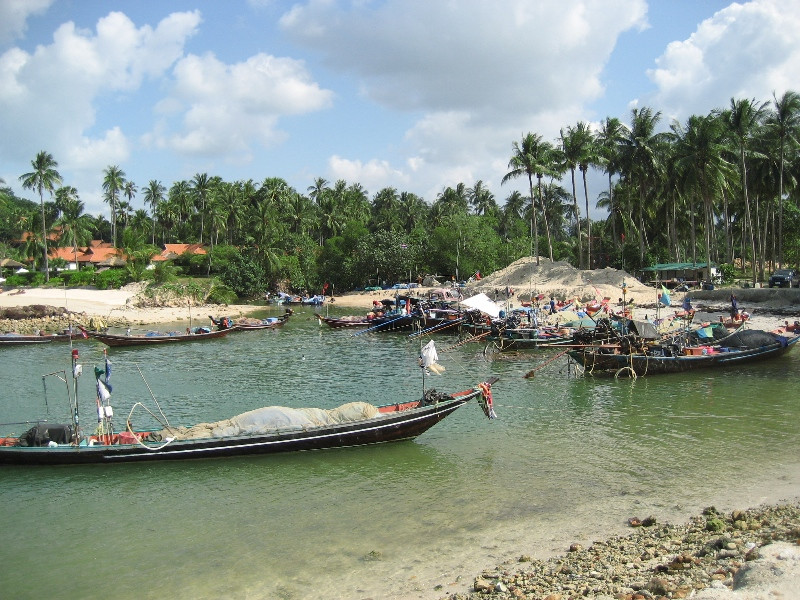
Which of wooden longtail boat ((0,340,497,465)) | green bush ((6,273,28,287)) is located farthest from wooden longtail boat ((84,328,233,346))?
green bush ((6,273,28,287))

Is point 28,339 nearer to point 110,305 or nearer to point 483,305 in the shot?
point 110,305

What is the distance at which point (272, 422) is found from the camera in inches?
707

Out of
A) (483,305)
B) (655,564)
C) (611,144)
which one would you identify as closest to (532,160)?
(611,144)

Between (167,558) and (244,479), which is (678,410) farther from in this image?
(167,558)

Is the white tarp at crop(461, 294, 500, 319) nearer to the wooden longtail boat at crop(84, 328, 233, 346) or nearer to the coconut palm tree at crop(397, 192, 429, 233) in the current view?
the wooden longtail boat at crop(84, 328, 233, 346)

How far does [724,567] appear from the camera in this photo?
9.47 meters

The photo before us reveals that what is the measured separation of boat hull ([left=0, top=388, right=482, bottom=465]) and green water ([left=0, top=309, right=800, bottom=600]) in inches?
12.5

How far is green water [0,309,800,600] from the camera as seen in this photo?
1169 centimetres

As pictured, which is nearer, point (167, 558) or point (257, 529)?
point (167, 558)

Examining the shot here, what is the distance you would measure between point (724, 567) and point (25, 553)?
42.5 feet

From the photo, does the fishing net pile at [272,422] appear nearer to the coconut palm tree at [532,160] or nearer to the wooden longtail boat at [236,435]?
the wooden longtail boat at [236,435]

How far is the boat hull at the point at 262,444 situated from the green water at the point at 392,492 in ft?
1.04

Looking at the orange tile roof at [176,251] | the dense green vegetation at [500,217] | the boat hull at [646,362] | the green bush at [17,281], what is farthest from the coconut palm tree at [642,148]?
the green bush at [17,281]

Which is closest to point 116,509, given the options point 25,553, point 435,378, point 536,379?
point 25,553
